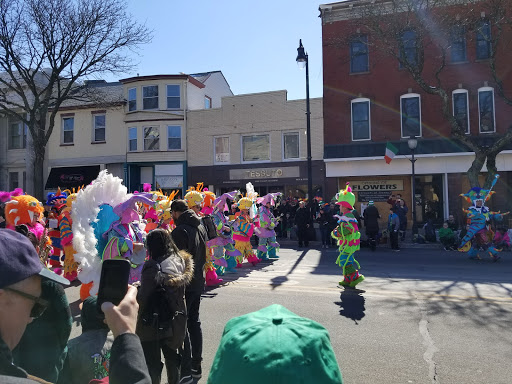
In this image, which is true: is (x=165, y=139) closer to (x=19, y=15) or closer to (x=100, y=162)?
(x=100, y=162)

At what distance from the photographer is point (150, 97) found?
26000mm

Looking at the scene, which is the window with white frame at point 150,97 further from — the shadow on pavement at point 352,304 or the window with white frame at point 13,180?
the shadow on pavement at point 352,304

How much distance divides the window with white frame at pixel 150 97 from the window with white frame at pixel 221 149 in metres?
4.65

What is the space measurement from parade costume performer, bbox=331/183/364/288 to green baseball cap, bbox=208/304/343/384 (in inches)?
262

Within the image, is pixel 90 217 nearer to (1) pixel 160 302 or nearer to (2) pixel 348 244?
(1) pixel 160 302

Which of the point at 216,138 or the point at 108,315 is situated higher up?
the point at 216,138

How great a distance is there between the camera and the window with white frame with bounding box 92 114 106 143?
26.9 meters

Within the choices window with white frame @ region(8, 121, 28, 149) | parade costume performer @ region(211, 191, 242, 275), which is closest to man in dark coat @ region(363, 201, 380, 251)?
parade costume performer @ region(211, 191, 242, 275)

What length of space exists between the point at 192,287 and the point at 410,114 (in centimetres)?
1959

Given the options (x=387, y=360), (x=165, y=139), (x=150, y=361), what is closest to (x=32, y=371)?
(x=150, y=361)

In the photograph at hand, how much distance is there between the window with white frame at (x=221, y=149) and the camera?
25.2m

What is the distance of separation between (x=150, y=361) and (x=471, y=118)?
70.1 feet

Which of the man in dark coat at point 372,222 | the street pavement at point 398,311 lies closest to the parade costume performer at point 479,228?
the street pavement at point 398,311

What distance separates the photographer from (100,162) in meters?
26.6
